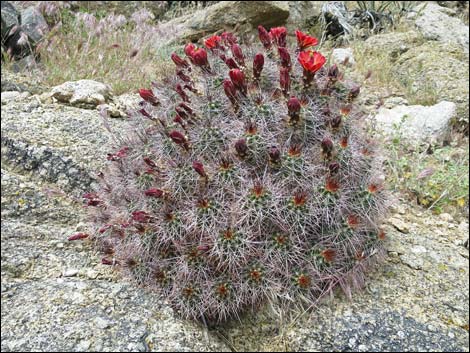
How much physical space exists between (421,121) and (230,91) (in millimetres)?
2539

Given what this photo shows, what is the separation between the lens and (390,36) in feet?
20.6

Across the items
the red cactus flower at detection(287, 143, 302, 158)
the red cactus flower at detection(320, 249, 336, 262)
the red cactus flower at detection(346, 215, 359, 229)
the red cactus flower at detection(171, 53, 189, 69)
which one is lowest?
the red cactus flower at detection(320, 249, 336, 262)

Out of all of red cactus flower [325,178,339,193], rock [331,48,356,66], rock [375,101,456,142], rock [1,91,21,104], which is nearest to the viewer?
red cactus flower [325,178,339,193]

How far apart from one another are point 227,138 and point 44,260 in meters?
1.16

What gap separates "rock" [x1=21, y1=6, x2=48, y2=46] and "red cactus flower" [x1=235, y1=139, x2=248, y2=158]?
3406 millimetres

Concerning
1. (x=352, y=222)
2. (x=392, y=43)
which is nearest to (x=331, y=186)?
(x=352, y=222)

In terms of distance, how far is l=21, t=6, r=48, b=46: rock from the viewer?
16.6ft

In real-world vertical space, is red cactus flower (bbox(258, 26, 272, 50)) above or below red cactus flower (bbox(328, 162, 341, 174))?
above

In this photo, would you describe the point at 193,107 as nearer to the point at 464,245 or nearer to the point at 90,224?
the point at 90,224

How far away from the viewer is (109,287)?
8.13 ft

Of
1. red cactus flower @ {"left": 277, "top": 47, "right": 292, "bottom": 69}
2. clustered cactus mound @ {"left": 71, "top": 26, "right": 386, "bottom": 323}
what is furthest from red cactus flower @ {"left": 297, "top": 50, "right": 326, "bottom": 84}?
red cactus flower @ {"left": 277, "top": 47, "right": 292, "bottom": 69}

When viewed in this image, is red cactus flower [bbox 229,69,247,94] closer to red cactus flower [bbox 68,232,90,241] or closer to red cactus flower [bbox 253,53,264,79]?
red cactus flower [bbox 253,53,264,79]

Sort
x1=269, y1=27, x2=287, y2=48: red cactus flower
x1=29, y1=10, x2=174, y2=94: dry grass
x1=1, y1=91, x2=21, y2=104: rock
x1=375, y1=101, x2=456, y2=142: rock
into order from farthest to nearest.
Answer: x1=29, y1=10, x2=174, y2=94: dry grass → x1=375, y1=101, x2=456, y2=142: rock → x1=1, y1=91, x2=21, y2=104: rock → x1=269, y1=27, x2=287, y2=48: red cactus flower

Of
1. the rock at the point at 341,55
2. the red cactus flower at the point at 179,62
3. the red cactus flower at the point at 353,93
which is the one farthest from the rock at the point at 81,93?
the rock at the point at 341,55
